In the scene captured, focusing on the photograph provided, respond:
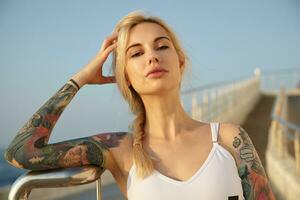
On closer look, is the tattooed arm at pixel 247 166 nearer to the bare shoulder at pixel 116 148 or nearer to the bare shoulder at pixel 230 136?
the bare shoulder at pixel 230 136

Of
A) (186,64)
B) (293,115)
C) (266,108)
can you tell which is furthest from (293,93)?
(186,64)

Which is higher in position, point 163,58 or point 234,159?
point 163,58

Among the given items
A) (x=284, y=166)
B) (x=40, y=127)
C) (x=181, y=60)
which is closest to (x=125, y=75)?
(x=181, y=60)

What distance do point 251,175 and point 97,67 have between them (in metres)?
0.61

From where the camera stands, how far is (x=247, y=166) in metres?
1.38

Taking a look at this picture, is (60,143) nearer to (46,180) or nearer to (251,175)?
(46,180)

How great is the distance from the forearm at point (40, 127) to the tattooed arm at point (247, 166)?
53cm

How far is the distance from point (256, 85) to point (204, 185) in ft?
46.9

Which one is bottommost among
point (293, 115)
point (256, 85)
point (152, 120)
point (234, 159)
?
point (293, 115)

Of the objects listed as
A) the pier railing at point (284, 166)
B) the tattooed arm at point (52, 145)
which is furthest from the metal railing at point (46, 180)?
the pier railing at point (284, 166)

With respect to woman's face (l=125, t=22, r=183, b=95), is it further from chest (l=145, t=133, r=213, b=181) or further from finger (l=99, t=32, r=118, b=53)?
chest (l=145, t=133, r=213, b=181)

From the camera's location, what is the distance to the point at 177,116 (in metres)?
1.53

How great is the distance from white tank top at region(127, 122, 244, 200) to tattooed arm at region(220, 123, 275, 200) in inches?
1.0

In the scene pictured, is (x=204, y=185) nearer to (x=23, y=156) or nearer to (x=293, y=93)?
(x=23, y=156)
